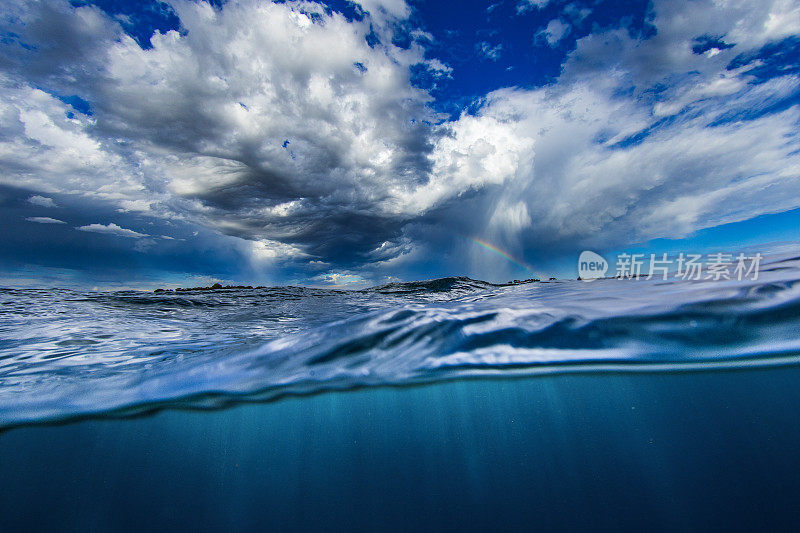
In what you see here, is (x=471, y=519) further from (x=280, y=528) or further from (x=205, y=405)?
(x=205, y=405)

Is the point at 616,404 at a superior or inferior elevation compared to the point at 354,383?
inferior

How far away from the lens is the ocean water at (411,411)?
22.0ft

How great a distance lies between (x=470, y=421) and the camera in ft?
34.4

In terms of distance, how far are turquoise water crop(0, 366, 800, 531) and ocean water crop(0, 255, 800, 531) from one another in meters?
0.06

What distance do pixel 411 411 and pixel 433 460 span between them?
4.76 ft

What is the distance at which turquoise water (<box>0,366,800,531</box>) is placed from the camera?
7.97 meters

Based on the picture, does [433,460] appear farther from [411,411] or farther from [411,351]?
[411,351]

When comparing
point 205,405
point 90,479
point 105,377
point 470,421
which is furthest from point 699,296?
point 90,479

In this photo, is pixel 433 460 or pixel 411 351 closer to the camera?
pixel 411 351

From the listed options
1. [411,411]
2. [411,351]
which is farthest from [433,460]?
[411,351]

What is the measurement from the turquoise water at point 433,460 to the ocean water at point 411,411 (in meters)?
0.06

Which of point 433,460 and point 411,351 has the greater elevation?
point 411,351

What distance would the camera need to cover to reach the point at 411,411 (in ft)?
32.7

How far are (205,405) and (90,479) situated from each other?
15.5 ft
